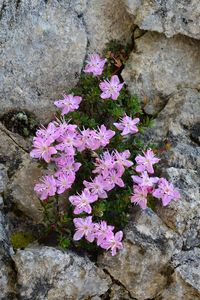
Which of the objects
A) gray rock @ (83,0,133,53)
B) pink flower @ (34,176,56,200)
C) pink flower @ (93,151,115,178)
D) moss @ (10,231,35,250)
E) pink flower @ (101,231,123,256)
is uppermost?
gray rock @ (83,0,133,53)

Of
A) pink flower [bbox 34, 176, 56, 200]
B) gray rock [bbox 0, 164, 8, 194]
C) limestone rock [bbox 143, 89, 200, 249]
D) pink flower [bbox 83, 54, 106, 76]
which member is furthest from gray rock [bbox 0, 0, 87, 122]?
limestone rock [bbox 143, 89, 200, 249]

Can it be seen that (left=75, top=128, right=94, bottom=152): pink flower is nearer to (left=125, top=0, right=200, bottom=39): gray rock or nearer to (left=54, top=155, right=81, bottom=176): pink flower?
(left=54, top=155, right=81, bottom=176): pink flower

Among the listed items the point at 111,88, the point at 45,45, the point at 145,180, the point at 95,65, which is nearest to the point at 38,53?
the point at 45,45

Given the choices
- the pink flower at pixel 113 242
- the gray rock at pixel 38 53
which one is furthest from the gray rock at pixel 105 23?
the pink flower at pixel 113 242

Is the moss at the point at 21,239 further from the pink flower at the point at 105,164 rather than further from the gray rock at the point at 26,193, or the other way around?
the pink flower at the point at 105,164

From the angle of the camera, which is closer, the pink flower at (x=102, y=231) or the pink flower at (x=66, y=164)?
the pink flower at (x=102, y=231)

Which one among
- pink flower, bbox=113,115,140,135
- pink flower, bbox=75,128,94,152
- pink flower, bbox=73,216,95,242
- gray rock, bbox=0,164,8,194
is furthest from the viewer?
gray rock, bbox=0,164,8,194
